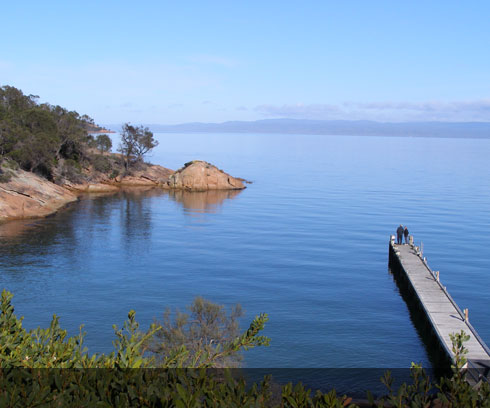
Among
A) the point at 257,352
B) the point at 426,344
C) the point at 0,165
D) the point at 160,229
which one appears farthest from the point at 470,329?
the point at 0,165

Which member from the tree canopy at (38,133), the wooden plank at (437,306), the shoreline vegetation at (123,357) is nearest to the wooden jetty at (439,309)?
the wooden plank at (437,306)

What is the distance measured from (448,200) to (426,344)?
68542 mm

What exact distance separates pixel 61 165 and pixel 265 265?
179ft

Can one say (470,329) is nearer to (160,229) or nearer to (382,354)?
(382,354)

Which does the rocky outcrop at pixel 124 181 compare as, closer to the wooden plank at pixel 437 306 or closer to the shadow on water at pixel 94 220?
the shadow on water at pixel 94 220

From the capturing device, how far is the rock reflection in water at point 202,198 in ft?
293

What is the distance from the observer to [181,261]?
178 feet

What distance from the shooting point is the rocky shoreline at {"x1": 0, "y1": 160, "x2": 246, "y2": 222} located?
237 feet

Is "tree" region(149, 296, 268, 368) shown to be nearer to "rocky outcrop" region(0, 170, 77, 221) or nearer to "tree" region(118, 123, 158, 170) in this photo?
"rocky outcrop" region(0, 170, 77, 221)

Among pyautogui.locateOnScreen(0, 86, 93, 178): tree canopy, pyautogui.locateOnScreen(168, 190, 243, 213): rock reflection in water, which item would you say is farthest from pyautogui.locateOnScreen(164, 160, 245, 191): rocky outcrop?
pyautogui.locateOnScreen(0, 86, 93, 178): tree canopy

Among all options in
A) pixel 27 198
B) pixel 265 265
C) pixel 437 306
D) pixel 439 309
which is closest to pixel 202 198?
pixel 27 198

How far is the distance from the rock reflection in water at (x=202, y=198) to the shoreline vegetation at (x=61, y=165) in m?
3.16

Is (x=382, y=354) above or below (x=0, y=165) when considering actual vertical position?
below

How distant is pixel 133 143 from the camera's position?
11412cm
